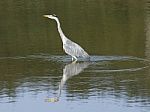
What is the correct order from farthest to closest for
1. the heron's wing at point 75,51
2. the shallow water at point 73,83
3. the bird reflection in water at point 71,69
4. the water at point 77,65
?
the heron's wing at point 75,51
the bird reflection in water at point 71,69
the water at point 77,65
the shallow water at point 73,83

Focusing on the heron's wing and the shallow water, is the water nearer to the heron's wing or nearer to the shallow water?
the shallow water

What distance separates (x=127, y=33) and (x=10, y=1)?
18128mm

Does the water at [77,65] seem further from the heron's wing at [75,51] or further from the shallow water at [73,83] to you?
the heron's wing at [75,51]

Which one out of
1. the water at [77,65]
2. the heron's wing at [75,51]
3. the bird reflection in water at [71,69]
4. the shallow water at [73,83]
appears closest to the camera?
the shallow water at [73,83]

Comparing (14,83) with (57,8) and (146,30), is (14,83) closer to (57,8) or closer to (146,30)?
(146,30)

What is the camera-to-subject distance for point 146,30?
1243 inches

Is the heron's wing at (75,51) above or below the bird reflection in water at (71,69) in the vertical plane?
above

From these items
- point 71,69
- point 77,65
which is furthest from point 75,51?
point 71,69

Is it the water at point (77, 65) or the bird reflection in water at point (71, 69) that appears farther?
the bird reflection in water at point (71, 69)

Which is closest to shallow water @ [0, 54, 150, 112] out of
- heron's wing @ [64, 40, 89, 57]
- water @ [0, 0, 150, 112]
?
water @ [0, 0, 150, 112]

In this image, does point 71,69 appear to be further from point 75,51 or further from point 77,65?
point 75,51

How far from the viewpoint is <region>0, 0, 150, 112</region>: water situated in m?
16.9

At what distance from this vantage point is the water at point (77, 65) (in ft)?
55.4

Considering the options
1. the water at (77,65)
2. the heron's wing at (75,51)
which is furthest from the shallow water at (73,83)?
the heron's wing at (75,51)
